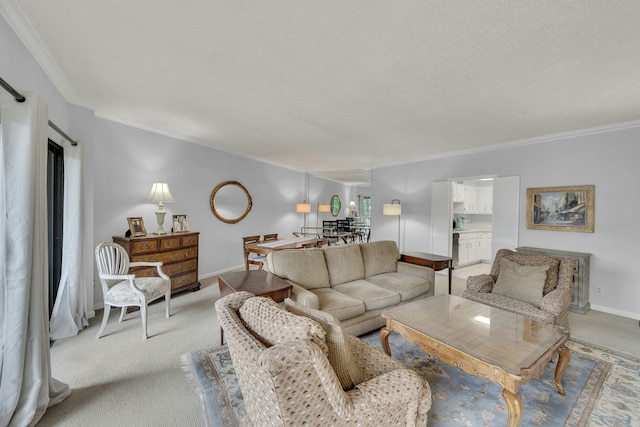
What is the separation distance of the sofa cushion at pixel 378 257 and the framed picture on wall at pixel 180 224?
290 cm

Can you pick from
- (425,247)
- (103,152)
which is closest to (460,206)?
(425,247)

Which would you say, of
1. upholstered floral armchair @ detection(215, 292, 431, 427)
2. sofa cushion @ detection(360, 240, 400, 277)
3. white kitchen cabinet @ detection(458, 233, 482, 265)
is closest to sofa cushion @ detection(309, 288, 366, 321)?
sofa cushion @ detection(360, 240, 400, 277)

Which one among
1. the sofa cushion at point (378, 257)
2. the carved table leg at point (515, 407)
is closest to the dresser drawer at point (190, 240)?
the sofa cushion at point (378, 257)

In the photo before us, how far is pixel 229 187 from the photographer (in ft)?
18.0

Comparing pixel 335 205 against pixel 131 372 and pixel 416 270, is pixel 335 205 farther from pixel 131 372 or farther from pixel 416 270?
pixel 131 372

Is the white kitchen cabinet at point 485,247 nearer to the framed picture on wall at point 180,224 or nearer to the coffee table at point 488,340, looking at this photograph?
the coffee table at point 488,340

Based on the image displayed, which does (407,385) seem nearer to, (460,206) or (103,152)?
(103,152)

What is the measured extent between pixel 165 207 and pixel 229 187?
1352 millimetres

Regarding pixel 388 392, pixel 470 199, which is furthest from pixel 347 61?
pixel 470 199

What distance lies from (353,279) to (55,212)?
345 cm

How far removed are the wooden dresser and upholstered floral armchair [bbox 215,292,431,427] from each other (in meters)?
2.70

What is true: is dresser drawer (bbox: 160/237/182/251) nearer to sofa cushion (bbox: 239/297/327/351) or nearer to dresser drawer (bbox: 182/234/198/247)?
dresser drawer (bbox: 182/234/198/247)

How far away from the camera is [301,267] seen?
2912 millimetres

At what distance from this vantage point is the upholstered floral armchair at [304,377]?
974mm
